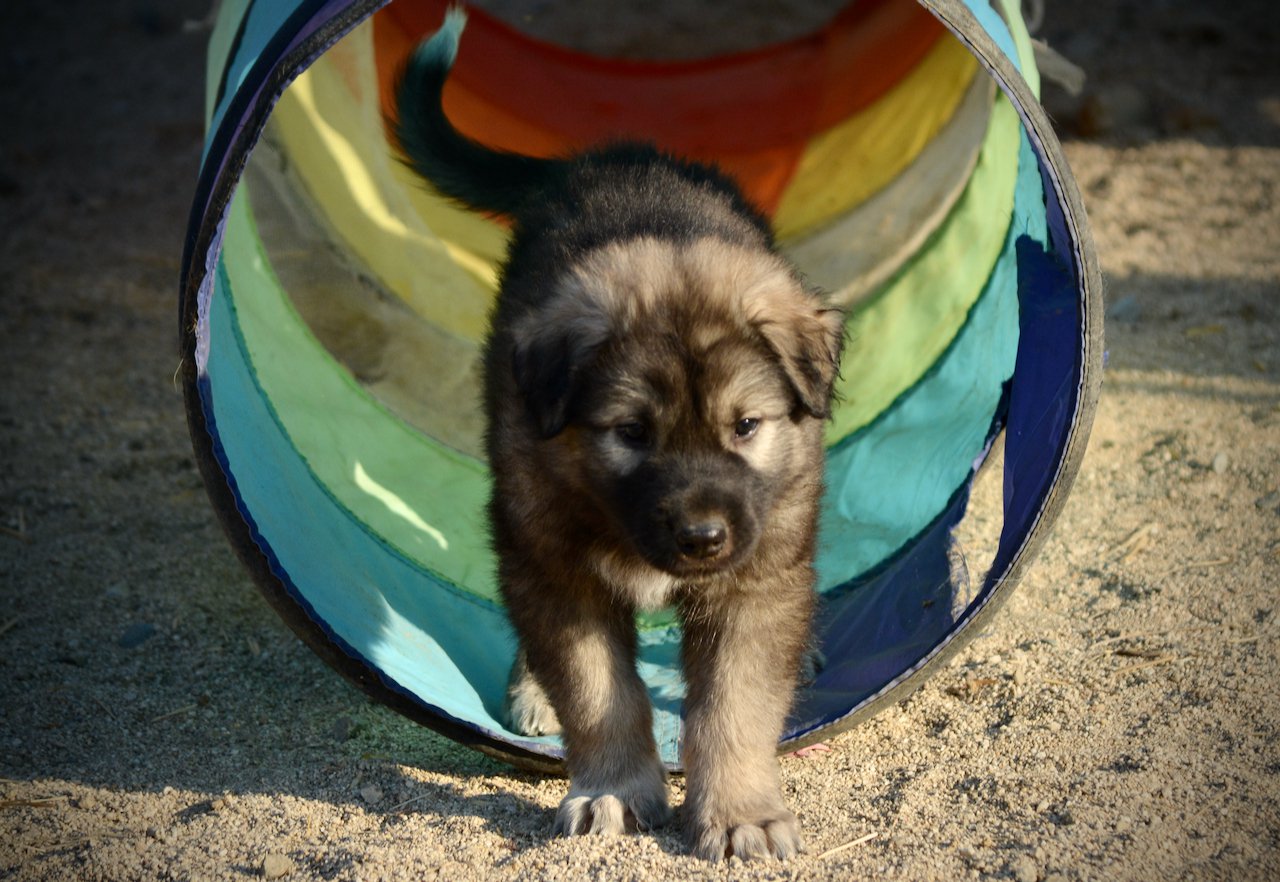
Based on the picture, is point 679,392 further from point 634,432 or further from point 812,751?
point 812,751

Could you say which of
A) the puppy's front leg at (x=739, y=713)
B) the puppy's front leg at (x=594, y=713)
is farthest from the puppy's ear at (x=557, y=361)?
the puppy's front leg at (x=739, y=713)

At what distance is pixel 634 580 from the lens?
3.02 m

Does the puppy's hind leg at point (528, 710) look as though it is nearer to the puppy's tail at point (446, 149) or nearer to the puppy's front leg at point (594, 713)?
the puppy's front leg at point (594, 713)

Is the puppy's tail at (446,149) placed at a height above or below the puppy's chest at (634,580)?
above

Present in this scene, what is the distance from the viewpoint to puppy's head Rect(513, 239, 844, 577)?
2758 millimetres

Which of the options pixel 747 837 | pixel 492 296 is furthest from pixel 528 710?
pixel 492 296

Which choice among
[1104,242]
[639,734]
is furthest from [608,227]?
[1104,242]

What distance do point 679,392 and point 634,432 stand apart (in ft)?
0.46

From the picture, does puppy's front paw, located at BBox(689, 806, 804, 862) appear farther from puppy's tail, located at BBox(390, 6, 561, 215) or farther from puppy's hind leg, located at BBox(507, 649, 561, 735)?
puppy's tail, located at BBox(390, 6, 561, 215)

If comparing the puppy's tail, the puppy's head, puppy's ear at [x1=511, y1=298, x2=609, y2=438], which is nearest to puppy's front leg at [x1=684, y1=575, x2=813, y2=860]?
the puppy's head

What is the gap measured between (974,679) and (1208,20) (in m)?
7.65

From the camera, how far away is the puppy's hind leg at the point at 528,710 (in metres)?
3.74

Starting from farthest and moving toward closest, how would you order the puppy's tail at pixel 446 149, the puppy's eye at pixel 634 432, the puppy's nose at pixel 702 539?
the puppy's tail at pixel 446 149 → the puppy's eye at pixel 634 432 → the puppy's nose at pixel 702 539

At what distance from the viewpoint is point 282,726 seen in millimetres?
3637
